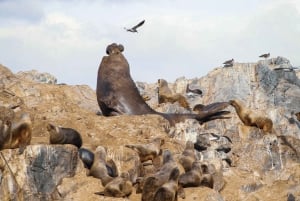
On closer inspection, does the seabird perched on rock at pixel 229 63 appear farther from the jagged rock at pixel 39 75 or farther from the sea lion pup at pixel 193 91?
the jagged rock at pixel 39 75

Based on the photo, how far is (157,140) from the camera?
568 inches

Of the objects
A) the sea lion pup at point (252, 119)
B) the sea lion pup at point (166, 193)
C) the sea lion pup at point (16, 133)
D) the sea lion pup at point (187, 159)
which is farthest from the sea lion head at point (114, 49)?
the sea lion pup at point (166, 193)

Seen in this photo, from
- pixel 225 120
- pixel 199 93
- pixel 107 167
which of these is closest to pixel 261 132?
pixel 225 120

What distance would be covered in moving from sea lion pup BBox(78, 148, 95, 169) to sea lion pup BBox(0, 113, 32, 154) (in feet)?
3.44

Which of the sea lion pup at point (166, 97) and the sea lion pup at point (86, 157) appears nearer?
the sea lion pup at point (86, 157)

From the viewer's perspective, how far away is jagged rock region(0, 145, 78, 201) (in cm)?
1109

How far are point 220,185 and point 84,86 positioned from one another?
10.7 meters

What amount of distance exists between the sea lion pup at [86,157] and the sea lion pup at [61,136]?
1.05ft

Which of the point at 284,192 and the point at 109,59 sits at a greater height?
the point at 109,59

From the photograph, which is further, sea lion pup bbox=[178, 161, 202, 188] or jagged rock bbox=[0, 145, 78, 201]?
sea lion pup bbox=[178, 161, 202, 188]

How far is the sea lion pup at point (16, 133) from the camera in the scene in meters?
11.7

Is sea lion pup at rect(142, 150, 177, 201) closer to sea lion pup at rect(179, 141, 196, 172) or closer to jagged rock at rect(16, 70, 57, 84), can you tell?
sea lion pup at rect(179, 141, 196, 172)

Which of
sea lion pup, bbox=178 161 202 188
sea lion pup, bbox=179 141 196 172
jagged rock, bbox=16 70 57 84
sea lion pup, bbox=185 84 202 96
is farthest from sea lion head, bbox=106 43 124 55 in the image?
sea lion pup, bbox=185 84 202 96

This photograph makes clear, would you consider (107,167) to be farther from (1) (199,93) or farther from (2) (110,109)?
(1) (199,93)
